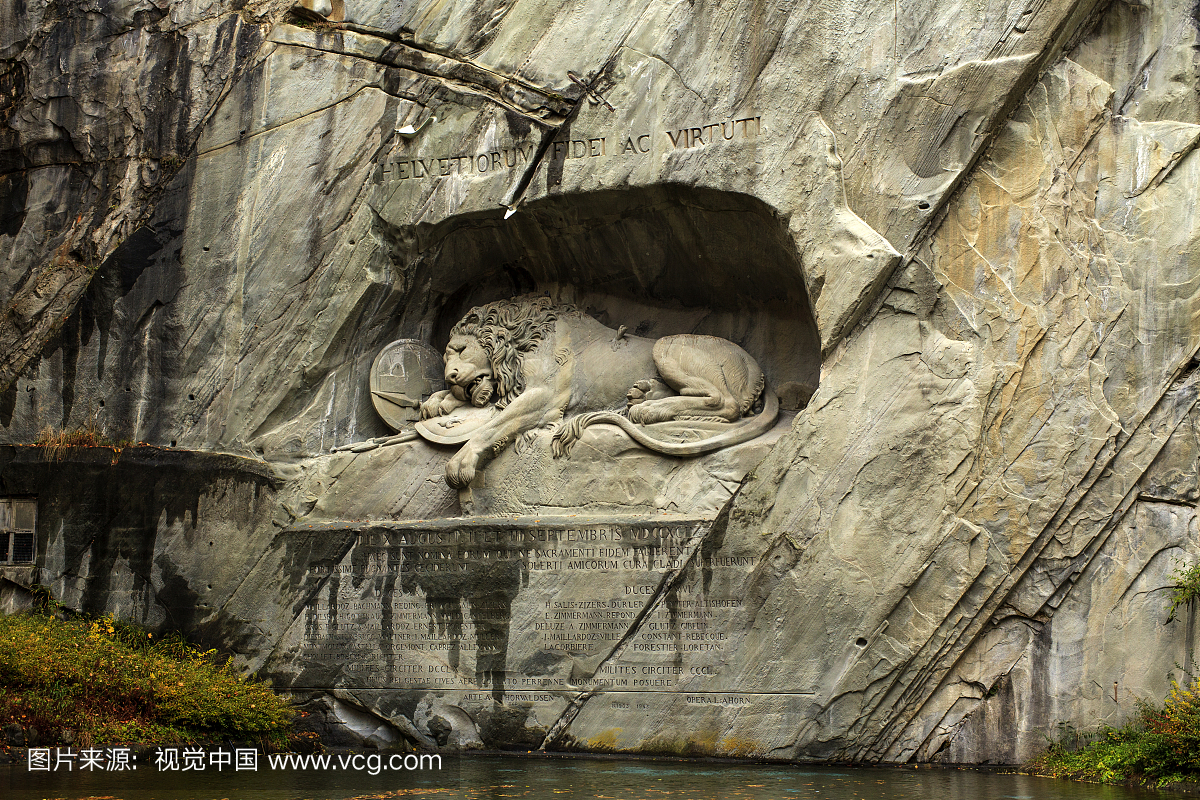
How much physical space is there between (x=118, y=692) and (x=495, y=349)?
157 inches

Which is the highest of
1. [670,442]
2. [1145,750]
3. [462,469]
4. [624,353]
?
[624,353]

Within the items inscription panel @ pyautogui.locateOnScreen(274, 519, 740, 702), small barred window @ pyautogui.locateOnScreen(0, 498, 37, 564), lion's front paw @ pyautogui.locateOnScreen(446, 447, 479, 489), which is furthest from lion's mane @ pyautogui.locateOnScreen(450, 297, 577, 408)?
small barred window @ pyautogui.locateOnScreen(0, 498, 37, 564)

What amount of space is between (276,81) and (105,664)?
5073mm

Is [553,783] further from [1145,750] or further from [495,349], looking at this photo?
[495,349]

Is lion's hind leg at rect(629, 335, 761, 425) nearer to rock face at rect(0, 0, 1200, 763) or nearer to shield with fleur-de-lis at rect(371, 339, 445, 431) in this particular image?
rock face at rect(0, 0, 1200, 763)

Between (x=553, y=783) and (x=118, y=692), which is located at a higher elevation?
(x=118, y=692)

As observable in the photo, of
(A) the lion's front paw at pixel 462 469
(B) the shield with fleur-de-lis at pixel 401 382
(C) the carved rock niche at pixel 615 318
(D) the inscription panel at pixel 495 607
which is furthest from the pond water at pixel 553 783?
(B) the shield with fleur-de-lis at pixel 401 382

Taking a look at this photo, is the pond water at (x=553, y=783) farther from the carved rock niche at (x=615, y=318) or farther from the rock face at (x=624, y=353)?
the carved rock niche at (x=615, y=318)

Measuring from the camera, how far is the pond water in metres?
6.62

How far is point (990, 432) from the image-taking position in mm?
8211

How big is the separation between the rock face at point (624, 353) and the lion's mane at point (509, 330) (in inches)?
3.4

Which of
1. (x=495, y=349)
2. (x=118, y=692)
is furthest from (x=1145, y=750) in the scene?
(x=118, y=692)

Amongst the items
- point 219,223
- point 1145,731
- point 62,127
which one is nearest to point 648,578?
point 1145,731

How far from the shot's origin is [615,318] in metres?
10.3
